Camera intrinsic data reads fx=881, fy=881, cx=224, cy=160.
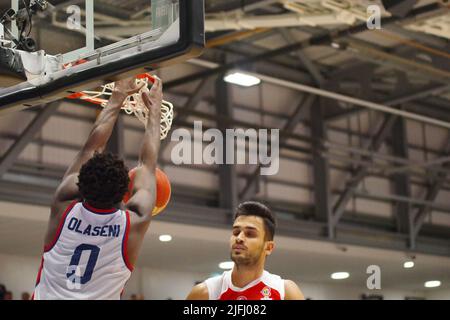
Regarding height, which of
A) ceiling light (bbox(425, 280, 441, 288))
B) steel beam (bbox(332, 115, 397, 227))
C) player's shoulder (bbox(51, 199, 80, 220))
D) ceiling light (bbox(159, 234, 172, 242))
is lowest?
player's shoulder (bbox(51, 199, 80, 220))

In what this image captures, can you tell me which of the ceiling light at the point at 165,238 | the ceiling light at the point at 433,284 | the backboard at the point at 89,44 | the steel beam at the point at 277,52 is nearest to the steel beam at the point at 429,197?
the ceiling light at the point at 433,284

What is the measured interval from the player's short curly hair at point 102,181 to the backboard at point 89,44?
923 mm

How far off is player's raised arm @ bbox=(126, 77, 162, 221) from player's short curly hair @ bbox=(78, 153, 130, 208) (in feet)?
0.58

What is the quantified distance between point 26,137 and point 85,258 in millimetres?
10207

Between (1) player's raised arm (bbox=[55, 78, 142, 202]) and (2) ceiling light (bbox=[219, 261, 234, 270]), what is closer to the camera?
(1) player's raised arm (bbox=[55, 78, 142, 202])

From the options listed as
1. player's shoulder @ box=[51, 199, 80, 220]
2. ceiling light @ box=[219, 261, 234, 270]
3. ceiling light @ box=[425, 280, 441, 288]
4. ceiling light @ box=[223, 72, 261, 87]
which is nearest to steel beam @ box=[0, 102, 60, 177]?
ceiling light @ box=[223, 72, 261, 87]

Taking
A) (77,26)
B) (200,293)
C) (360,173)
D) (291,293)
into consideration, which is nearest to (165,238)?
(360,173)

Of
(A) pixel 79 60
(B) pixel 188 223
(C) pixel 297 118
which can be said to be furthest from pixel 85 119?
(A) pixel 79 60

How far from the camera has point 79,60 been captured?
5.29m

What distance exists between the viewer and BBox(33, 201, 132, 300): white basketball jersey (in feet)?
12.7

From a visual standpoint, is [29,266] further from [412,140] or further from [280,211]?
[412,140]

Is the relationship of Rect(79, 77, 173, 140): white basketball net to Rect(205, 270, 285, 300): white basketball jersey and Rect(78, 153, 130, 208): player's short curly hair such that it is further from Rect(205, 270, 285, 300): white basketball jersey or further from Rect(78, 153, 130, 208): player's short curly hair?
Rect(205, 270, 285, 300): white basketball jersey

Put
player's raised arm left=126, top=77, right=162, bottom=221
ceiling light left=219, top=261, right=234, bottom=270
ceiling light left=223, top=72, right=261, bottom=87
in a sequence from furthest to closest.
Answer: ceiling light left=219, top=261, right=234, bottom=270, ceiling light left=223, top=72, right=261, bottom=87, player's raised arm left=126, top=77, right=162, bottom=221

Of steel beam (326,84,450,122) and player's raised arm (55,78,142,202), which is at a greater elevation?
steel beam (326,84,450,122)
